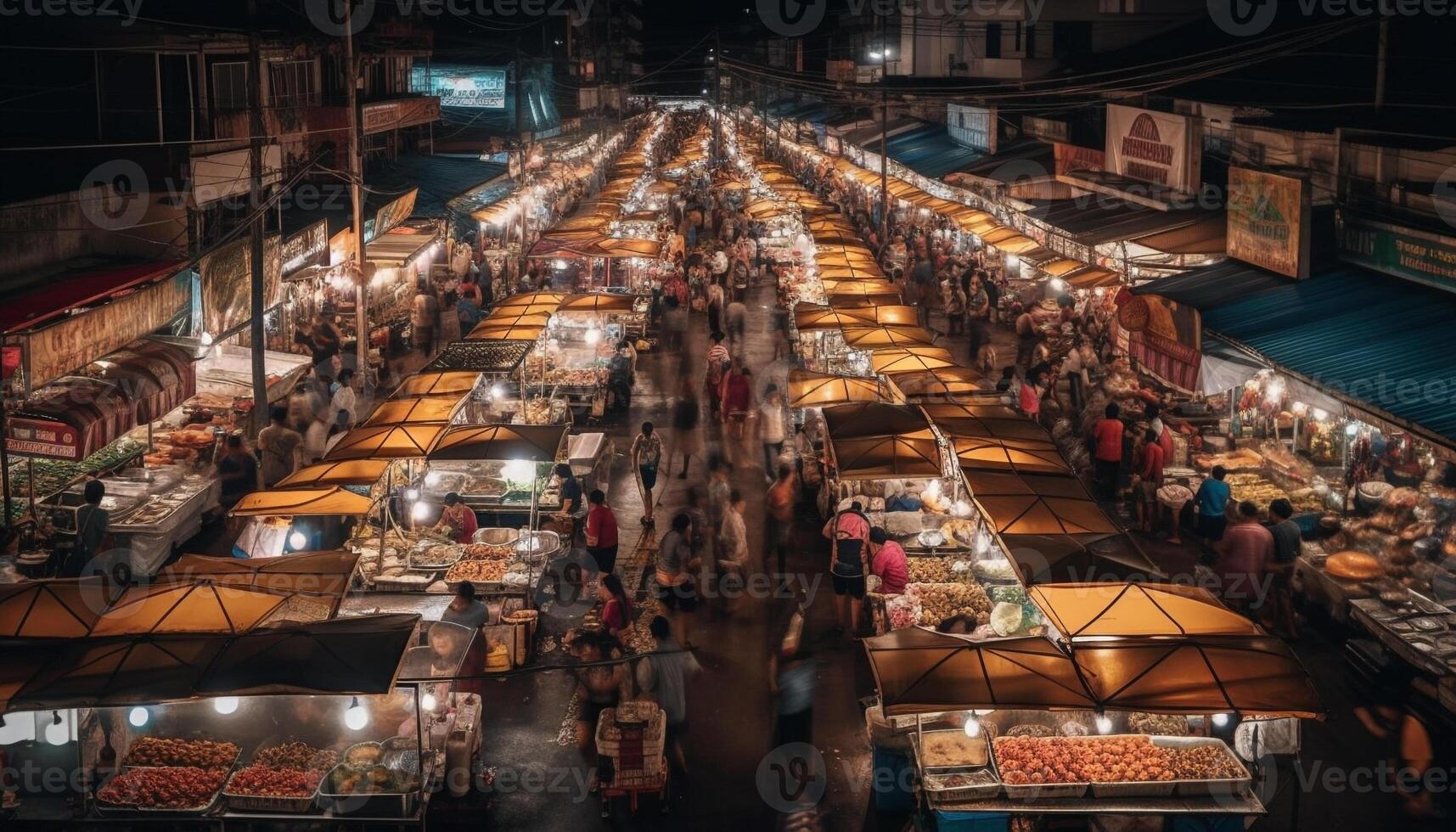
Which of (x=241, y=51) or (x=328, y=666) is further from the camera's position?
(x=241, y=51)

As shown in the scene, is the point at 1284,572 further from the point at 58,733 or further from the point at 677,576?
the point at 58,733

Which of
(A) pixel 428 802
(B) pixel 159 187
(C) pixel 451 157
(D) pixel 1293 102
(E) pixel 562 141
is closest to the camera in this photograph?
(A) pixel 428 802

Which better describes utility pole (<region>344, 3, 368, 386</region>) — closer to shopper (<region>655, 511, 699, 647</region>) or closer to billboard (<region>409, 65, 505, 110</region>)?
shopper (<region>655, 511, 699, 647</region>)

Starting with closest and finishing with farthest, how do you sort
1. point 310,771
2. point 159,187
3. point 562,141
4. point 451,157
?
1. point 310,771
2. point 159,187
3. point 451,157
4. point 562,141

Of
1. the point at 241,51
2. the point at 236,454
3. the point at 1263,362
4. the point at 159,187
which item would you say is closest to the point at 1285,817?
the point at 1263,362

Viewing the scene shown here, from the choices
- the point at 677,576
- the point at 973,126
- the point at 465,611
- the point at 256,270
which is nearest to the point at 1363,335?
the point at 677,576

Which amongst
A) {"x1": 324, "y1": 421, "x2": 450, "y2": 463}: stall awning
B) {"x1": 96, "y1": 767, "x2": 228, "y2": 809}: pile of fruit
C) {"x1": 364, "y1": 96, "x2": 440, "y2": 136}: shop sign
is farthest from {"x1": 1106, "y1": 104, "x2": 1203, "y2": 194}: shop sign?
{"x1": 96, "y1": 767, "x2": 228, "y2": 809}: pile of fruit

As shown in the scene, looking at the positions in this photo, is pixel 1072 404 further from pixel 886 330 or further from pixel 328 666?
pixel 328 666
